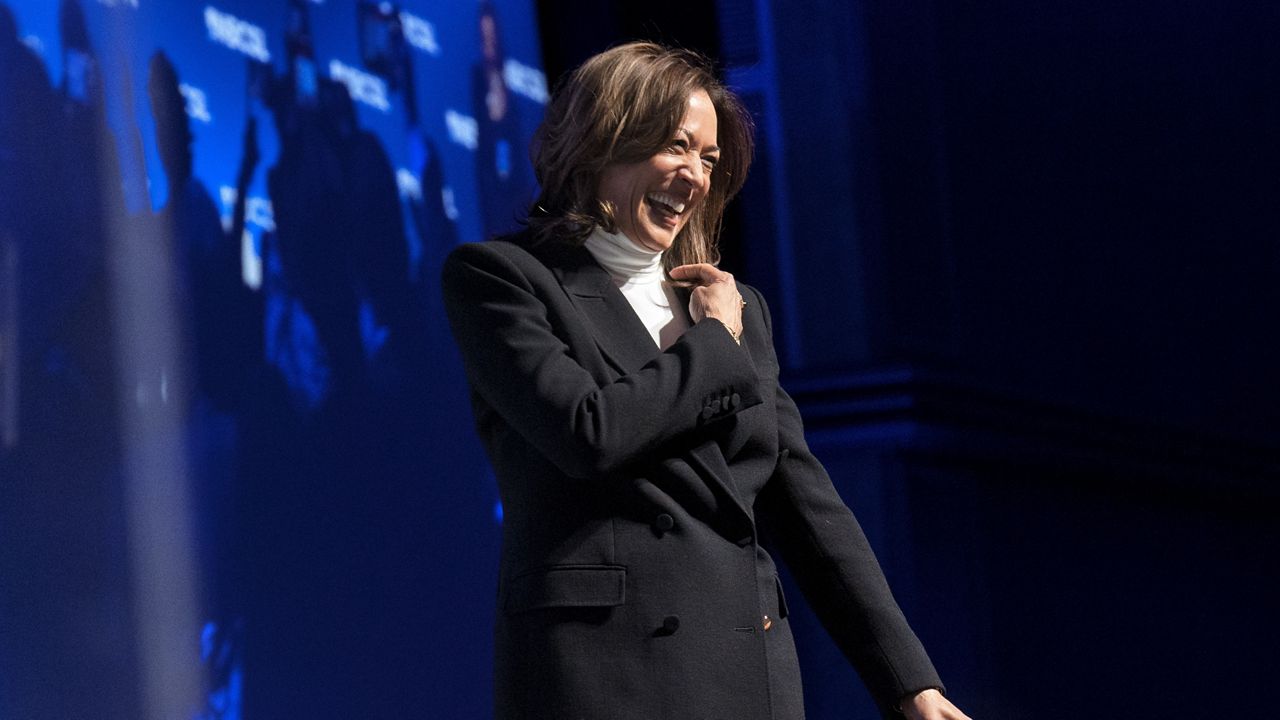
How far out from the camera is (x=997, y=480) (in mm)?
4051

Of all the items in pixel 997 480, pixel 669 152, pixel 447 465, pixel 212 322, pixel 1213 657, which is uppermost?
pixel 669 152

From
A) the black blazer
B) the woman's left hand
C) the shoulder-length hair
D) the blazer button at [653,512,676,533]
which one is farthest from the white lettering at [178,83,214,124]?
the woman's left hand

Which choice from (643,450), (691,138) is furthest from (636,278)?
(643,450)

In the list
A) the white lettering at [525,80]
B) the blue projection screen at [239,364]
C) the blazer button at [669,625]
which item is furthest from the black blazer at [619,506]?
the white lettering at [525,80]

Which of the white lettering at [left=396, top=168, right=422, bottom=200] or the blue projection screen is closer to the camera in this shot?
the blue projection screen

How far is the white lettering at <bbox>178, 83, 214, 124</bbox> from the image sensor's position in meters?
2.82

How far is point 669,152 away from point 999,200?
8.43 feet

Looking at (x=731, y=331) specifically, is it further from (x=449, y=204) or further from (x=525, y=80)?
(x=525, y=80)

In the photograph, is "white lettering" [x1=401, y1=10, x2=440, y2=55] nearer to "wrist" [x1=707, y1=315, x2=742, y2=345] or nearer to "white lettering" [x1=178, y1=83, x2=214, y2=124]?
"white lettering" [x1=178, y1=83, x2=214, y2=124]

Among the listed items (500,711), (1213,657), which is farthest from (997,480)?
(500,711)

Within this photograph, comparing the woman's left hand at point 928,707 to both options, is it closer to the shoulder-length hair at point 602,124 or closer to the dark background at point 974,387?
the shoulder-length hair at point 602,124

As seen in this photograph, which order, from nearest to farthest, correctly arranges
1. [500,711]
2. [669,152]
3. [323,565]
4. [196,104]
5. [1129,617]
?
[500,711] → [669,152] → [196,104] → [323,565] → [1129,617]

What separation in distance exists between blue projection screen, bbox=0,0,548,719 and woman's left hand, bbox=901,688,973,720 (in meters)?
1.27

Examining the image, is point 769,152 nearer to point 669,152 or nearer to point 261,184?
point 261,184
